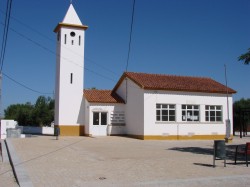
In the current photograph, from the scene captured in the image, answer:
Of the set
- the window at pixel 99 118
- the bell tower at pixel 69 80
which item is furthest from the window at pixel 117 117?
the bell tower at pixel 69 80

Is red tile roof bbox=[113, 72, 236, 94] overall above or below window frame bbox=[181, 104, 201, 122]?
above

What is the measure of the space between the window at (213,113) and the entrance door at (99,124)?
8867 mm

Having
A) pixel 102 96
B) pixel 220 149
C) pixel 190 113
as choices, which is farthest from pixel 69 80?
pixel 220 149

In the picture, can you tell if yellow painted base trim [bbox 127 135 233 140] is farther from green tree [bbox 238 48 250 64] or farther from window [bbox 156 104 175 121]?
green tree [bbox 238 48 250 64]

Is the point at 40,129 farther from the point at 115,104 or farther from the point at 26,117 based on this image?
the point at 26,117

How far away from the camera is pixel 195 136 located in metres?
28.8

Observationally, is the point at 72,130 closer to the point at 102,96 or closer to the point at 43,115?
the point at 102,96

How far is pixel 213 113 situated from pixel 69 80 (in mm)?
13042

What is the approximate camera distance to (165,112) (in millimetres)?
28109

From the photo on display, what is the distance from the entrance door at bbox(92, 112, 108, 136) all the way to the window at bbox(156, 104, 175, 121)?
5.31 meters

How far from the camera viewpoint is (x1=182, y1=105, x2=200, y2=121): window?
28795mm

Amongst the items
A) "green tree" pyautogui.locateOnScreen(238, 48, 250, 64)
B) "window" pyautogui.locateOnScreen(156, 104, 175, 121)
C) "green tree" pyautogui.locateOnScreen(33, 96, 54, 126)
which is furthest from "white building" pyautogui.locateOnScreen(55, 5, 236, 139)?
"green tree" pyautogui.locateOnScreen(33, 96, 54, 126)

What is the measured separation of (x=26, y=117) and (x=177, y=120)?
39001 mm

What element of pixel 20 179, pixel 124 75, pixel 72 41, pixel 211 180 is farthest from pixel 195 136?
pixel 20 179
